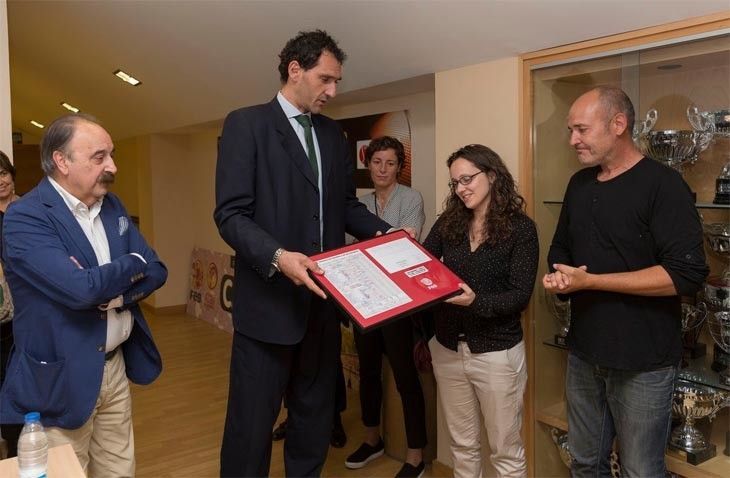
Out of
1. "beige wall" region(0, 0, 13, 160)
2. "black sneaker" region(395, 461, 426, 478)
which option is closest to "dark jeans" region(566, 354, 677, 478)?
"black sneaker" region(395, 461, 426, 478)

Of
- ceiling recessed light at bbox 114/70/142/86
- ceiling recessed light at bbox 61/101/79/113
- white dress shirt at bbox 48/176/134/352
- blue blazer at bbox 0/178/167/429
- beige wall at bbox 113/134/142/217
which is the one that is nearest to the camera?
blue blazer at bbox 0/178/167/429

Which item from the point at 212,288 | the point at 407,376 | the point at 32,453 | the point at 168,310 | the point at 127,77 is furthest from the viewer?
the point at 168,310

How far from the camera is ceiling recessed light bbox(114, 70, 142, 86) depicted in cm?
430

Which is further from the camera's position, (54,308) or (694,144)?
(694,144)

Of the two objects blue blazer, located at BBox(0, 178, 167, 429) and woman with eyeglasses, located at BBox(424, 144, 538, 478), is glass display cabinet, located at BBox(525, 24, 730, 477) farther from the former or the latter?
blue blazer, located at BBox(0, 178, 167, 429)

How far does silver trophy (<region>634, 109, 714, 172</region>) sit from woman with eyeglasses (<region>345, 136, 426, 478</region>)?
1170mm

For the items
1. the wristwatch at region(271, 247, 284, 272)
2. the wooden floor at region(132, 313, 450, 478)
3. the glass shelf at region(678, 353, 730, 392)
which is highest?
the wristwatch at region(271, 247, 284, 272)

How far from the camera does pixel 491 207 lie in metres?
2.01

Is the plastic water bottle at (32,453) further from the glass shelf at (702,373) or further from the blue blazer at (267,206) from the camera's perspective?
the glass shelf at (702,373)

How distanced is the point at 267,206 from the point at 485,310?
79 cm

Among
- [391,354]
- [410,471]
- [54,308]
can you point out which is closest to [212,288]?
[391,354]

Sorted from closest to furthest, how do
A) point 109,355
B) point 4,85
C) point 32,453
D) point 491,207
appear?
point 32,453 → point 109,355 → point 491,207 → point 4,85

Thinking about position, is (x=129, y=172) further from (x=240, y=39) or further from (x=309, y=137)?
(x=309, y=137)

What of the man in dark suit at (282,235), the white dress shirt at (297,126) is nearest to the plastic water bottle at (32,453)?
the man in dark suit at (282,235)
